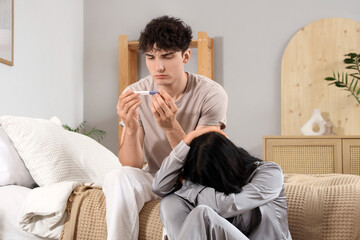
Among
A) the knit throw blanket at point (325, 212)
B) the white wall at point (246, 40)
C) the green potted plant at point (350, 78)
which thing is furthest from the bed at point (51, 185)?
the green potted plant at point (350, 78)

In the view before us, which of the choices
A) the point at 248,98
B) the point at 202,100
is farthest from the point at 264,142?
the point at 202,100

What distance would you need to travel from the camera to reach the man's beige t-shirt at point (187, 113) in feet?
6.70

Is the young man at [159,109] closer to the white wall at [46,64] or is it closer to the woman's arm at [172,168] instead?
the woman's arm at [172,168]

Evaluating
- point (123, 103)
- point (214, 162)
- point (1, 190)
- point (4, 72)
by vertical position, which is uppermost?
point (4, 72)

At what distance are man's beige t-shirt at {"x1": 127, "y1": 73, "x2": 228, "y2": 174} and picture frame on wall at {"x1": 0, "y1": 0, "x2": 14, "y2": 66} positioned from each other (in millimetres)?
1118

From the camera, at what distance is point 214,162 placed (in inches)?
62.1

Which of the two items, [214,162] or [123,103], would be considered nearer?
[214,162]

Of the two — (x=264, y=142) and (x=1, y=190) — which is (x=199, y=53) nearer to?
(x=264, y=142)

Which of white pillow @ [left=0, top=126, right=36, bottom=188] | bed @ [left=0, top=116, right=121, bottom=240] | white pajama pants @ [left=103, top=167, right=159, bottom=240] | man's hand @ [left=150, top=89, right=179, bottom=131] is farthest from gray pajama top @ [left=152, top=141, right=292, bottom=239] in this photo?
white pillow @ [left=0, top=126, right=36, bottom=188]

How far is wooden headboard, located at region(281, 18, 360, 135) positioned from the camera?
405 centimetres

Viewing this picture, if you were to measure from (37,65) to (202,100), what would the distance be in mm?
1668

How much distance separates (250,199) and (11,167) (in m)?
1.10

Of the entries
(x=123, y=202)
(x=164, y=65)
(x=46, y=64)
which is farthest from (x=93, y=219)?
(x=46, y=64)

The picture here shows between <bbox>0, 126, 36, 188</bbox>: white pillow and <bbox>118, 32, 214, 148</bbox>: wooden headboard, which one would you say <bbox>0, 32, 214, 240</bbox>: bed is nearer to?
<bbox>0, 126, 36, 188</bbox>: white pillow
